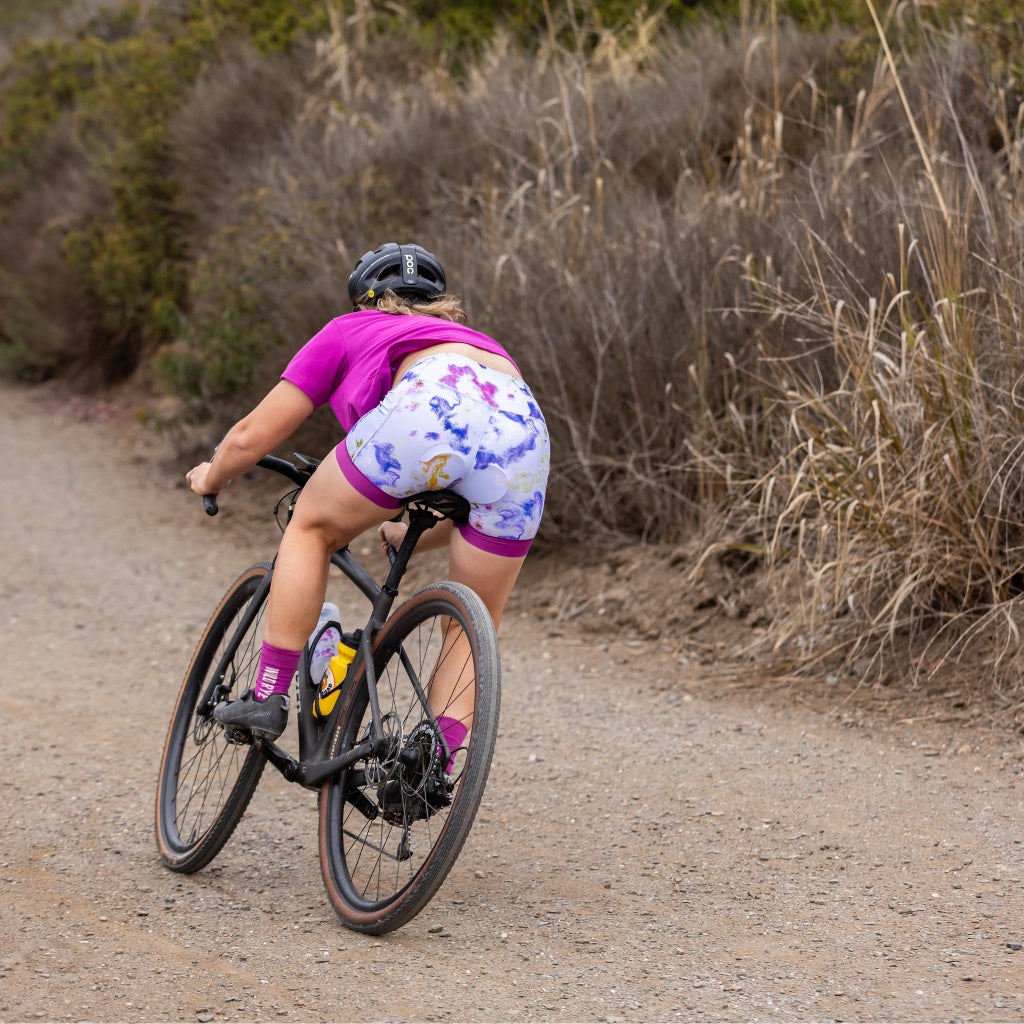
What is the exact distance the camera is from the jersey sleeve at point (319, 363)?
3.54 meters

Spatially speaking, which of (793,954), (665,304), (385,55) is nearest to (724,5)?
(385,55)

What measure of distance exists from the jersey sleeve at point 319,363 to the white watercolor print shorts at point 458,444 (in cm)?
17

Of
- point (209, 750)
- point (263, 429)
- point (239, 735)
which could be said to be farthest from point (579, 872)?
point (263, 429)

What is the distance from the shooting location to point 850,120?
28.6ft

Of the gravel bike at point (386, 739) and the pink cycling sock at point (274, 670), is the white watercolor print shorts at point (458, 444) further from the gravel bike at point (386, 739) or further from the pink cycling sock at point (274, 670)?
the pink cycling sock at point (274, 670)

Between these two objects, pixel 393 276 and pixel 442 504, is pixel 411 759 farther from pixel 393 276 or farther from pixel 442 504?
pixel 393 276

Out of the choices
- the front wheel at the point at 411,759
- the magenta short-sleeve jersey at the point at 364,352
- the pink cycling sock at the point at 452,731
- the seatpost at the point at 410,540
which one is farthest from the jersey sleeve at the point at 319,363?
the pink cycling sock at the point at 452,731

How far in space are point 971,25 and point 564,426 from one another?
11.5 ft

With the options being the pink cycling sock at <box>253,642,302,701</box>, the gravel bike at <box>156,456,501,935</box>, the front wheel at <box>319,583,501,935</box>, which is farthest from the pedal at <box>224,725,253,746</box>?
the front wheel at <box>319,583,501,935</box>

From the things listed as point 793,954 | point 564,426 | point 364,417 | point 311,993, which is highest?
point 364,417

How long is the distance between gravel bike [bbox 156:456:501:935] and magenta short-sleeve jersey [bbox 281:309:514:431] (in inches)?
11.2

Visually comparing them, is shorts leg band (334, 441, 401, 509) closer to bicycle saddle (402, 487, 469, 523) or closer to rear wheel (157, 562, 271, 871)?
bicycle saddle (402, 487, 469, 523)

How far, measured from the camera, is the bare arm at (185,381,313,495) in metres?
3.55

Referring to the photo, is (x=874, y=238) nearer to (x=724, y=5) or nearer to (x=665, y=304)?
(x=665, y=304)
